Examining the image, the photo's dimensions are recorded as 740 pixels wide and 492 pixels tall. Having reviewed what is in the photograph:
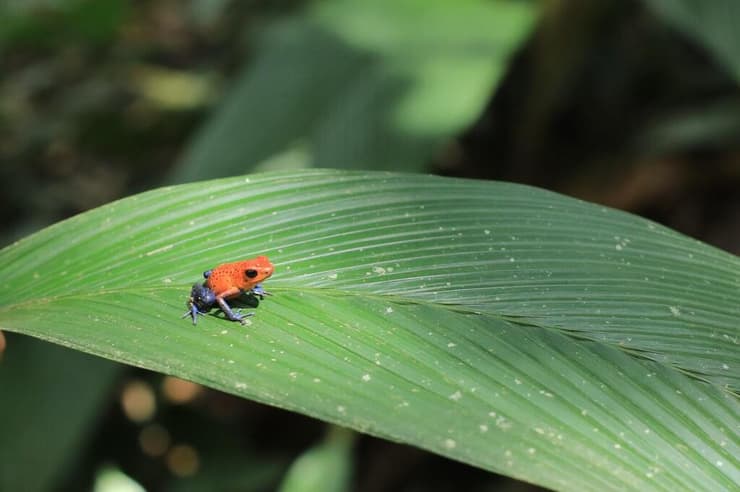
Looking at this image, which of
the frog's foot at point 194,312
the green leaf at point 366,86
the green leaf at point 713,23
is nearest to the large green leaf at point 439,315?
the frog's foot at point 194,312

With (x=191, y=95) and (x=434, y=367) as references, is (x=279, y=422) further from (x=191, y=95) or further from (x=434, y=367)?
(x=434, y=367)

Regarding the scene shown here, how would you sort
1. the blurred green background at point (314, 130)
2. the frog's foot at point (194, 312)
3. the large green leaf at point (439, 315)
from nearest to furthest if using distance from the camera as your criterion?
1. the large green leaf at point (439, 315)
2. the frog's foot at point (194, 312)
3. the blurred green background at point (314, 130)

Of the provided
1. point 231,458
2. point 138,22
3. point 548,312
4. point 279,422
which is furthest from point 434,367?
point 138,22

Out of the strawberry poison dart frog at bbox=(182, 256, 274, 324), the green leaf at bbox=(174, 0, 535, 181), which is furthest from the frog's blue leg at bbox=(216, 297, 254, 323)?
the green leaf at bbox=(174, 0, 535, 181)

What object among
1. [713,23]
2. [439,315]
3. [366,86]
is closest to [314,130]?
[366,86]

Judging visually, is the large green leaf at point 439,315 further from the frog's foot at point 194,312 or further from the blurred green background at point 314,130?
the blurred green background at point 314,130

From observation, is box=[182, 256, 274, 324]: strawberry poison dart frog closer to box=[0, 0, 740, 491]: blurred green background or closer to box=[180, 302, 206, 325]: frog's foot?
box=[180, 302, 206, 325]: frog's foot
